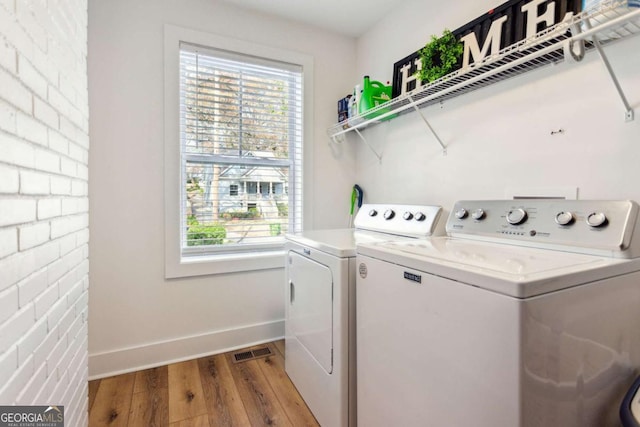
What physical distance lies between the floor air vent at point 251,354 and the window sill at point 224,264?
577mm

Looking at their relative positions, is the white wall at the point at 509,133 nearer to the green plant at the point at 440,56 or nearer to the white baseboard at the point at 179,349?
the green plant at the point at 440,56

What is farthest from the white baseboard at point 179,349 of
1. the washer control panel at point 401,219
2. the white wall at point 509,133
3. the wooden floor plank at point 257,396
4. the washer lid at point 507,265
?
the washer lid at point 507,265

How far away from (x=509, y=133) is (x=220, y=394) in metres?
2.03

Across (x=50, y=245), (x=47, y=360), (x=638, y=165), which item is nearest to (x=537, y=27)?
(x=638, y=165)

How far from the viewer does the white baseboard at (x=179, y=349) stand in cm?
187

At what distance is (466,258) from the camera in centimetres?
92

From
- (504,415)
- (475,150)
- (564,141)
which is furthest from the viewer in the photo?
(475,150)

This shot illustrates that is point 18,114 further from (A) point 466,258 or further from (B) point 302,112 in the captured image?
(B) point 302,112

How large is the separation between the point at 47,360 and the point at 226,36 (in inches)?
81.6

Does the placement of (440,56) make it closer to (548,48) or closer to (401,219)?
(548,48)

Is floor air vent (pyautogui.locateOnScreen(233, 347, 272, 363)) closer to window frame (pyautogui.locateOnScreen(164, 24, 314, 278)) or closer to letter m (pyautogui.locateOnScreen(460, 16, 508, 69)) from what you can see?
window frame (pyautogui.locateOnScreen(164, 24, 314, 278))

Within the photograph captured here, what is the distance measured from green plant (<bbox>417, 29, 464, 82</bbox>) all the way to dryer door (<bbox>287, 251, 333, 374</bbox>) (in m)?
1.14

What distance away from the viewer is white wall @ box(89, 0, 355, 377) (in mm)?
1833

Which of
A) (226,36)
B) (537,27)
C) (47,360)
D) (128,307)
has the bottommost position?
(128,307)
